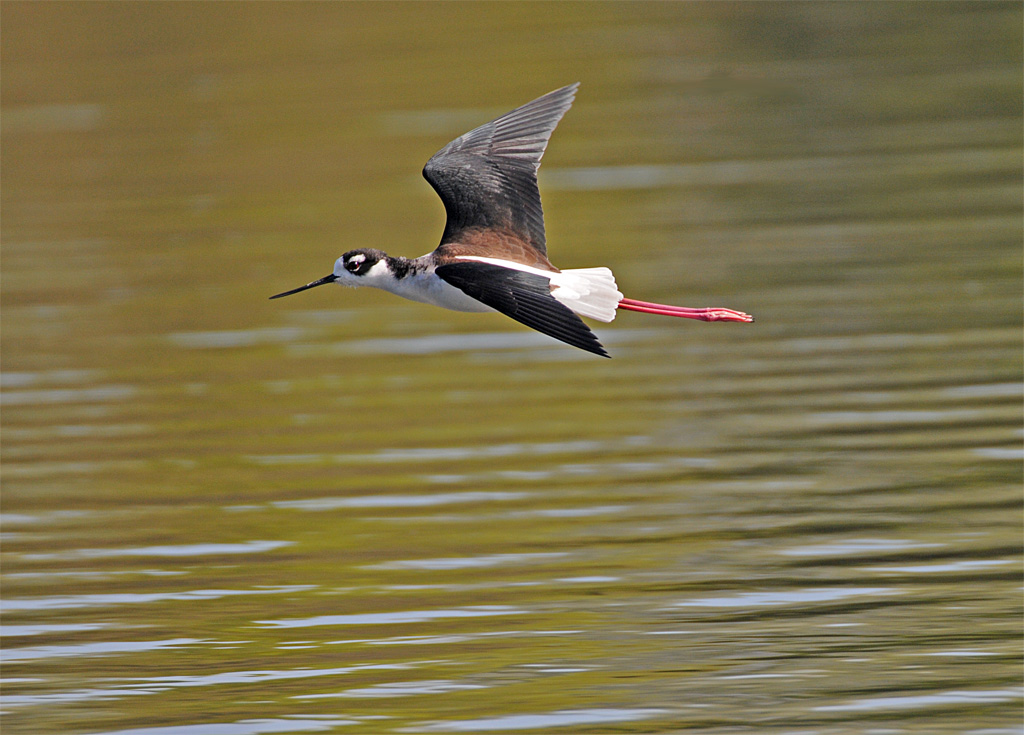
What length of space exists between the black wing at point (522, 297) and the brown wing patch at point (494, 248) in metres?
0.76

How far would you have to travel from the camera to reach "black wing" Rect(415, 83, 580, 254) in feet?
32.2

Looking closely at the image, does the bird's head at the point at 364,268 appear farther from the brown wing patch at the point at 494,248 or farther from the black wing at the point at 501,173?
the black wing at the point at 501,173

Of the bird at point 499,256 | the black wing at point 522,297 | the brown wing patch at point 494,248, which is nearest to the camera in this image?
the black wing at point 522,297

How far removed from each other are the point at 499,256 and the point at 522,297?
1529 millimetres

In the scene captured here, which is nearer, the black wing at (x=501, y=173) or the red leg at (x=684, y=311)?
the red leg at (x=684, y=311)

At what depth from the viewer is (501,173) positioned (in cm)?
997

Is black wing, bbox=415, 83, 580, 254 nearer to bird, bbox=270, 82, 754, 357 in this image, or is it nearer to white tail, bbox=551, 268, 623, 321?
bird, bbox=270, 82, 754, 357

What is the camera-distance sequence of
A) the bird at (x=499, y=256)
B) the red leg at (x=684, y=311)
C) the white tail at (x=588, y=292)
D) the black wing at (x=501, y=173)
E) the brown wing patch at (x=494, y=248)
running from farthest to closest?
1. the black wing at (x=501, y=173)
2. the red leg at (x=684, y=311)
3. the brown wing patch at (x=494, y=248)
4. the white tail at (x=588, y=292)
5. the bird at (x=499, y=256)

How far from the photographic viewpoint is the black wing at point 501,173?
32.2 ft

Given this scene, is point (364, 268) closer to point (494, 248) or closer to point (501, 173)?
point (494, 248)

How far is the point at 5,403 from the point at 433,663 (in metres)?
6.62

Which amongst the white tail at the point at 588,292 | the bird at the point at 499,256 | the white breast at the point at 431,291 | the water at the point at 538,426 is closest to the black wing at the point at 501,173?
the bird at the point at 499,256

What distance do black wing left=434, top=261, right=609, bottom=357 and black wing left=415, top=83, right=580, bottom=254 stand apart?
48.1 inches

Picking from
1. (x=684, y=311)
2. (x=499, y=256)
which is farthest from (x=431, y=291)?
(x=684, y=311)
